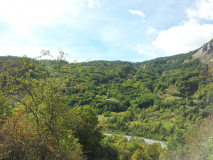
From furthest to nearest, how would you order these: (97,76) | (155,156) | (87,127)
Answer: (97,76)
(155,156)
(87,127)

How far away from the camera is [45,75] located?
16.9 feet

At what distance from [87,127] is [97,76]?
363 ft

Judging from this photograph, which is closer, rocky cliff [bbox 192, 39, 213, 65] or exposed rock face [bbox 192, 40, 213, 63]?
rocky cliff [bbox 192, 39, 213, 65]

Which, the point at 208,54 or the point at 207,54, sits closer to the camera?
the point at 208,54

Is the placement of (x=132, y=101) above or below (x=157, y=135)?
above

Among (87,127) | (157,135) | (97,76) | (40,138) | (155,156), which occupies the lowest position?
(157,135)

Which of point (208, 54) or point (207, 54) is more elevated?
point (207, 54)

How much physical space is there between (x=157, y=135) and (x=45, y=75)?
64.7m

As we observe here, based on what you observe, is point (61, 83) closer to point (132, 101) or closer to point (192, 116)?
point (192, 116)

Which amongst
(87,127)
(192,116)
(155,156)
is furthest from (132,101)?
(87,127)

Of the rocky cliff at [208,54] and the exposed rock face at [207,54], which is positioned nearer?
the rocky cliff at [208,54]

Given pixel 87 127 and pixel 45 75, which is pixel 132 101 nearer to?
pixel 87 127

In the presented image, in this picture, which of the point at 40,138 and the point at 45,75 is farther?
the point at 45,75

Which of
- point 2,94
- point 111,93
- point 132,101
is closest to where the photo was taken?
point 2,94
